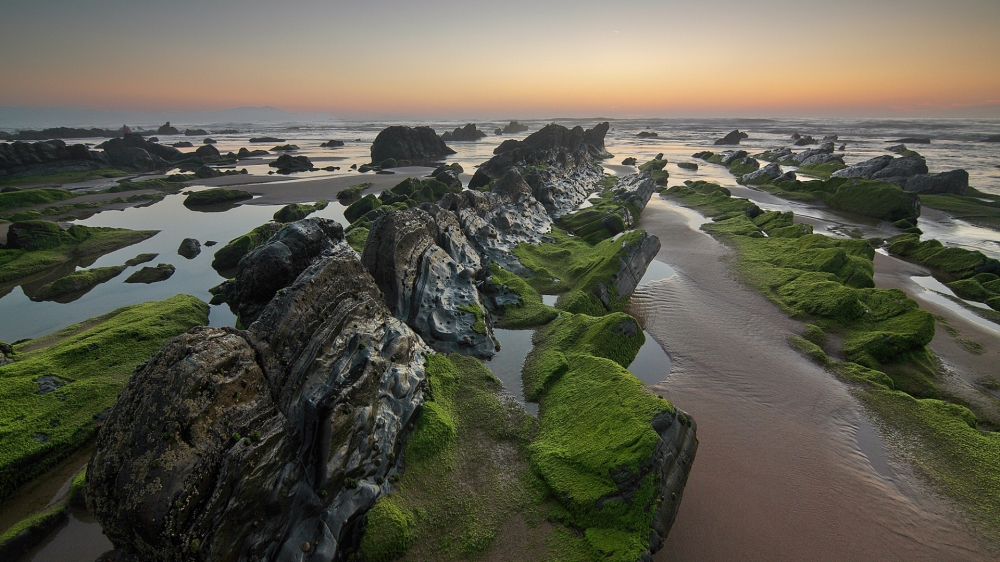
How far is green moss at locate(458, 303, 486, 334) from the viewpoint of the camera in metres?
15.6

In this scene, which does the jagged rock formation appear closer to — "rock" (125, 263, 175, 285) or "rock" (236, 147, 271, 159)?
"rock" (236, 147, 271, 159)

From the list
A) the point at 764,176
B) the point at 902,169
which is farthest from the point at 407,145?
the point at 902,169

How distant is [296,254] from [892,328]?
21436mm

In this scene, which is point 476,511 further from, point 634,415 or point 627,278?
point 627,278

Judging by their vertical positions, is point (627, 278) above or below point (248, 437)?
below

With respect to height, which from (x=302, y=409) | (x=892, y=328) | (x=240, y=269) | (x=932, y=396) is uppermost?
(x=240, y=269)

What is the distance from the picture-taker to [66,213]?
37594mm

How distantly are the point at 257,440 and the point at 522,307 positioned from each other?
12233mm

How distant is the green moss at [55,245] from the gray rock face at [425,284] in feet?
75.5

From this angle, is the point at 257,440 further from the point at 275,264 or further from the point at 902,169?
the point at 902,169

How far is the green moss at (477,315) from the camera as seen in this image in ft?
51.3

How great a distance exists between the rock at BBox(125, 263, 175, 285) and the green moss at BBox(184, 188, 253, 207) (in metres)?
21.6

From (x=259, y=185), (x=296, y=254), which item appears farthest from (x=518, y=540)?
(x=259, y=185)

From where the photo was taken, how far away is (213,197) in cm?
4228
